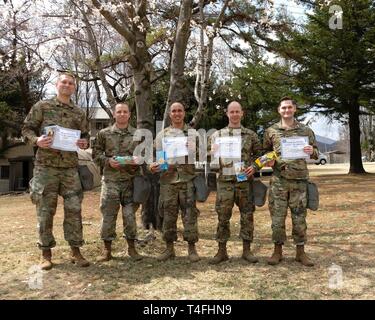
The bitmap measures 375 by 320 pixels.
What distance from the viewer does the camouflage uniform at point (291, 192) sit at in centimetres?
530

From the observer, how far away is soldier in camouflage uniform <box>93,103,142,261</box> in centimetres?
552

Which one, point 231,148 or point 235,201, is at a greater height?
point 231,148

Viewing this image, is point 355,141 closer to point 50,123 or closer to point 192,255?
point 192,255

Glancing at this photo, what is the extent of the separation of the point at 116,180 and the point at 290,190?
2185 mm

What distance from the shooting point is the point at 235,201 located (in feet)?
17.9

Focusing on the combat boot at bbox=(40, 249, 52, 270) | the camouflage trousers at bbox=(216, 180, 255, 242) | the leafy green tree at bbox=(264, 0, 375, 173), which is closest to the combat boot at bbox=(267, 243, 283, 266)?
the camouflage trousers at bbox=(216, 180, 255, 242)

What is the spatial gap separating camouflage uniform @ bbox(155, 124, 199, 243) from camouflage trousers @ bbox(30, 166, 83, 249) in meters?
1.07

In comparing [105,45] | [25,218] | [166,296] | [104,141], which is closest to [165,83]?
[105,45]

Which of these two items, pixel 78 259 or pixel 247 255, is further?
pixel 247 255

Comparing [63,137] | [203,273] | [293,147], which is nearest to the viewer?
[203,273]

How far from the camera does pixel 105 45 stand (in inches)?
664

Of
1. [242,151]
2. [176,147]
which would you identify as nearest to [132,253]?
[176,147]

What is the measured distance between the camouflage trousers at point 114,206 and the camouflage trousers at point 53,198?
32cm
